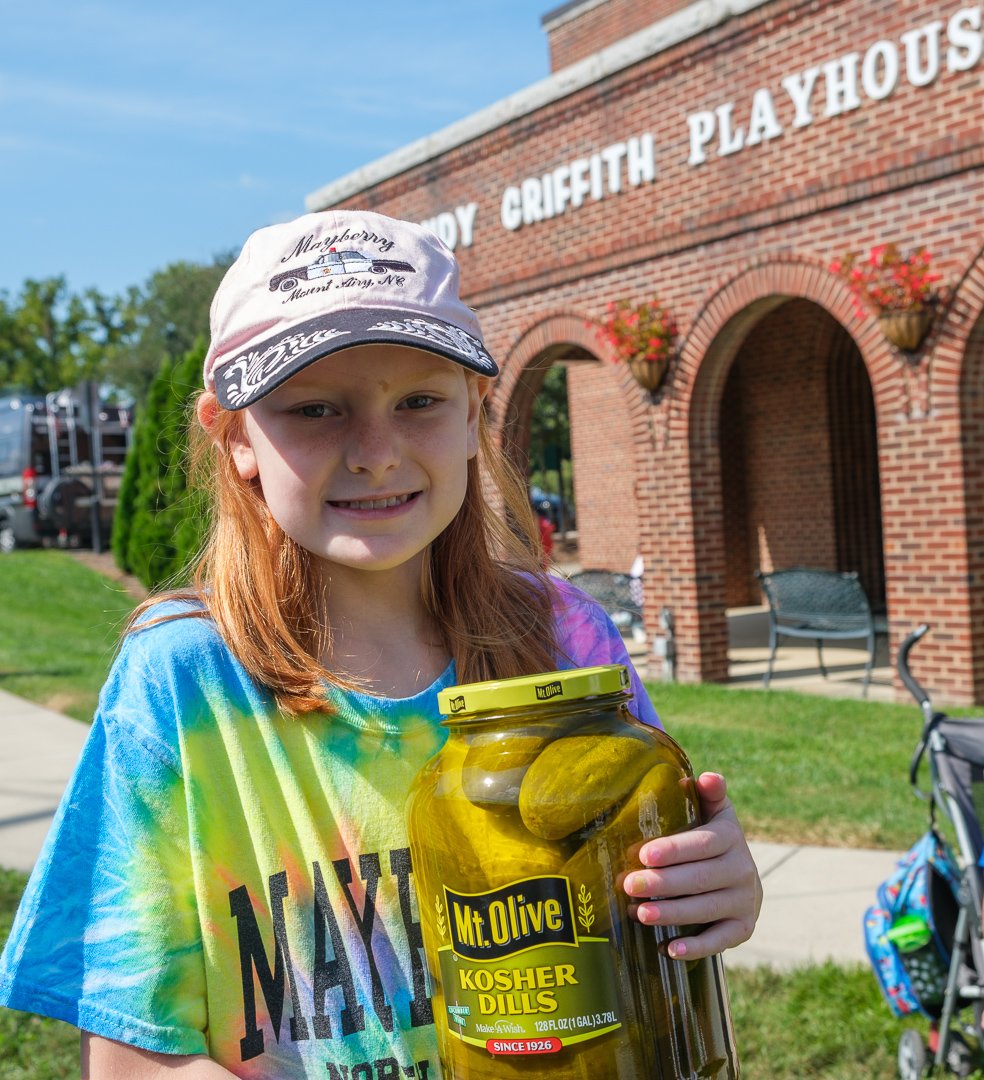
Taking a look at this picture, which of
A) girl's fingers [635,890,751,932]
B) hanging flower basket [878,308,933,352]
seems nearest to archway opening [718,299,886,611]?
hanging flower basket [878,308,933,352]

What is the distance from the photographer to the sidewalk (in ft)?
14.5

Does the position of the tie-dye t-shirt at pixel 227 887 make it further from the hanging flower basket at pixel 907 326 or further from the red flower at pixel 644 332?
the red flower at pixel 644 332

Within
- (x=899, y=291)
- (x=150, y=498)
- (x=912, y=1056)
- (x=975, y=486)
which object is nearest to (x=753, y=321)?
(x=899, y=291)

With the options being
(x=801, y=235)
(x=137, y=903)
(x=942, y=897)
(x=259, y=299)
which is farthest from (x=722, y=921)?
(x=801, y=235)

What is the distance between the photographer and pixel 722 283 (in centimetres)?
961

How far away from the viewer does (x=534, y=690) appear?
101 centimetres

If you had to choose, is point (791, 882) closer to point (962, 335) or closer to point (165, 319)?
point (962, 335)

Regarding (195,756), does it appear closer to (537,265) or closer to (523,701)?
(523,701)

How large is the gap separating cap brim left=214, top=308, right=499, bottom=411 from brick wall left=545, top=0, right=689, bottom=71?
719 inches

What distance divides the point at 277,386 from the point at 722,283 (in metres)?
8.86

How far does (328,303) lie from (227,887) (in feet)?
1.99

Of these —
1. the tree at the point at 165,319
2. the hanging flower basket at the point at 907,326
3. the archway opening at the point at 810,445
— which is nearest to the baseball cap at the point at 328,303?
the hanging flower basket at the point at 907,326

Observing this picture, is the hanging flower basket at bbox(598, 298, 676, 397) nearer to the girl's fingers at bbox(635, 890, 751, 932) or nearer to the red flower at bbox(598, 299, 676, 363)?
the red flower at bbox(598, 299, 676, 363)

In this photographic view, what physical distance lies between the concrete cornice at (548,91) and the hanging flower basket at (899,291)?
2.41 m
